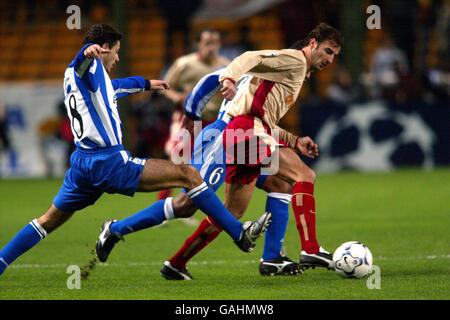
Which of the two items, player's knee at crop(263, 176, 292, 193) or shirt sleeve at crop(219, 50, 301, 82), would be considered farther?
player's knee at crop(263, 176, 292, 193)

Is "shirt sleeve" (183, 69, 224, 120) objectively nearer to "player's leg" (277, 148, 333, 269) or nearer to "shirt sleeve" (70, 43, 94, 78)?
"player's leg" (277, 148, 333, 269)

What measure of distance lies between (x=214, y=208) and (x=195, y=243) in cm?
73

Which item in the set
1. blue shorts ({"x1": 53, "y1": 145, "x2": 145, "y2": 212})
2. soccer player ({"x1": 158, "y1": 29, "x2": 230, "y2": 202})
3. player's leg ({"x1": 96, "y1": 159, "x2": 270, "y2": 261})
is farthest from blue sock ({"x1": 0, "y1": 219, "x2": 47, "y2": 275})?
soccer player ({"x1": 158, "y1": 29, "x2": 230, "y2": 202})

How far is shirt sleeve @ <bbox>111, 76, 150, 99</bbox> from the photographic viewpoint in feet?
Result: 24.8

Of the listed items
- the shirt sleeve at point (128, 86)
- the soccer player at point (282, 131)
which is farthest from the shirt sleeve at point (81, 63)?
the soccer player at point (282, 131)

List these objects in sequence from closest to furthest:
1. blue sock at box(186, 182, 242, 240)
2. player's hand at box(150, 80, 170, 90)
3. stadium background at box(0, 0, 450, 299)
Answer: blue sock at box(186, 182, 242, 240)
player's hand at box(150, 80, 170, 90)
stadium background at box(0, 0, 450, 299)

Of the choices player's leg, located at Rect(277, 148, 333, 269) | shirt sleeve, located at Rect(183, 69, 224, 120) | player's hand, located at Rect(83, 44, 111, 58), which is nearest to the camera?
player's hand, located at Rect(83, 44, 111, 58)

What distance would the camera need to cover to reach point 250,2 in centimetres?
2091

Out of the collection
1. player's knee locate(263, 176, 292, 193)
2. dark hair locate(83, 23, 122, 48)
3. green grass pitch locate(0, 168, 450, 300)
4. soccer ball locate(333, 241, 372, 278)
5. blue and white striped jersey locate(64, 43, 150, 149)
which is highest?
dark hair locate(83, 23, 122, 48)

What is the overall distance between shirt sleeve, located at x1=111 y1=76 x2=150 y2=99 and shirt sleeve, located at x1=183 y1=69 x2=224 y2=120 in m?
0.89

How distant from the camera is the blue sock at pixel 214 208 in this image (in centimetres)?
699

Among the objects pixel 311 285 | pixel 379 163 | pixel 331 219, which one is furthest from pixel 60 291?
pixel 379 163

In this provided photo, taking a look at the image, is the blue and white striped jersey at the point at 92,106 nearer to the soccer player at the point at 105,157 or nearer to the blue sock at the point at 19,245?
the soccer player at the point at 105,157

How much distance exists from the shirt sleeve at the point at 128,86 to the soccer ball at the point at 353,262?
6.22 feet
